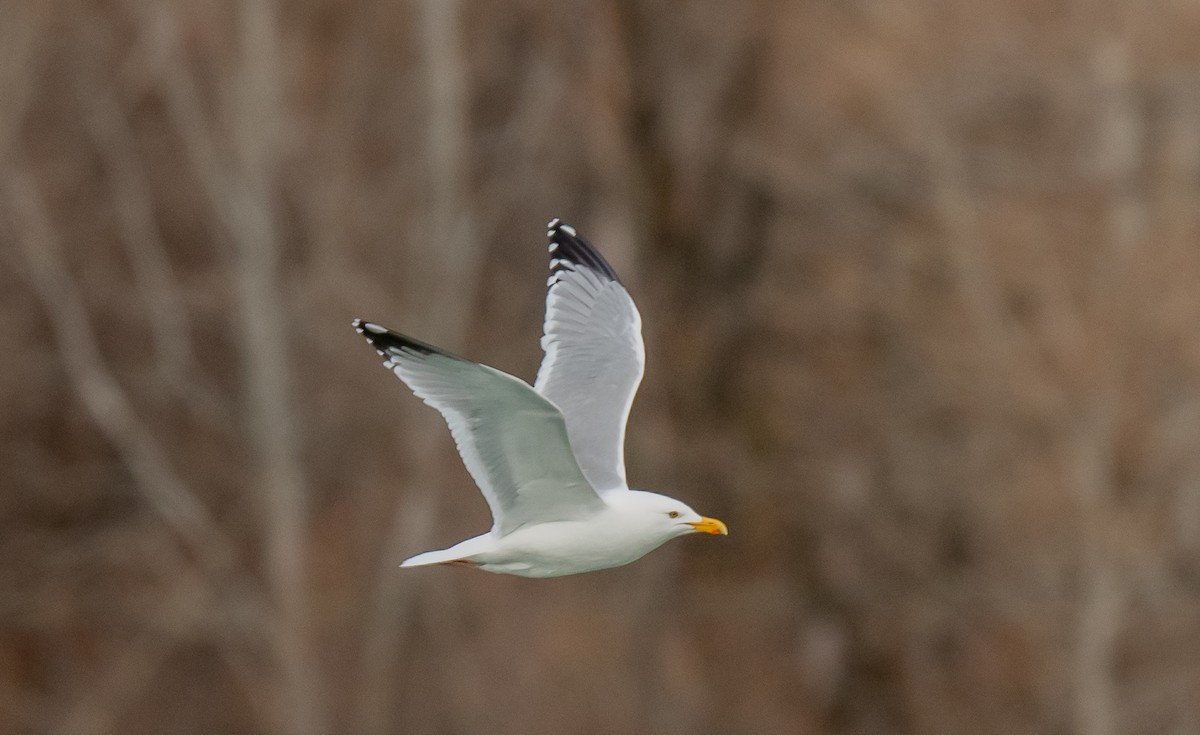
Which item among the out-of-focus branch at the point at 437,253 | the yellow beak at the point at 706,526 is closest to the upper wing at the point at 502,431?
the yellow beak at the point at 706,526

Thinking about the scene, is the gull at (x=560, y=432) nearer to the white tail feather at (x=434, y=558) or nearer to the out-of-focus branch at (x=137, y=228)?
the white tail feather at (x=434, y=558)

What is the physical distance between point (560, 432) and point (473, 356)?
5.99 m

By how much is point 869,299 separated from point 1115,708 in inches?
107

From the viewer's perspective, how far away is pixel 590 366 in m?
5.54

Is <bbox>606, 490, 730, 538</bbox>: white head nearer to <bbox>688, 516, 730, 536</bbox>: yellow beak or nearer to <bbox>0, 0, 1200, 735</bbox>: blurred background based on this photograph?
<bbox>688, 516, 730, 536</bbox>: yellow beak

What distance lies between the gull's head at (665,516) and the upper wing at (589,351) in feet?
0.78

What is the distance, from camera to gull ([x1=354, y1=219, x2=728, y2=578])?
15.1 feet

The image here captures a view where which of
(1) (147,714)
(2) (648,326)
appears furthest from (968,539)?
(1) (147,714)

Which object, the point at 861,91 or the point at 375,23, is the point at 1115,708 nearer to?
the point at 861,91

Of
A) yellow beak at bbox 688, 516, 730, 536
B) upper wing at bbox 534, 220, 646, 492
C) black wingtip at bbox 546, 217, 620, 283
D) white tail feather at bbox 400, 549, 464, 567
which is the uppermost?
black wingtip at bbox 546, 217, 620, 283

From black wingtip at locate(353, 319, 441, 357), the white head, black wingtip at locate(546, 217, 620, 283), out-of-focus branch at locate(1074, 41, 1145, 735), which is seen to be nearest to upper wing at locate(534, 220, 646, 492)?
black wingtip at locate(546, 217, 620, 283)

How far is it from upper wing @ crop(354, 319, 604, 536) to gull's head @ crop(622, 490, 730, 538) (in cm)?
11

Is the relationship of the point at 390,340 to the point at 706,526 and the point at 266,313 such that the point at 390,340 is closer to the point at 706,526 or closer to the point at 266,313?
the point at 706,526

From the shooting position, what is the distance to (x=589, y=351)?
558 cm
